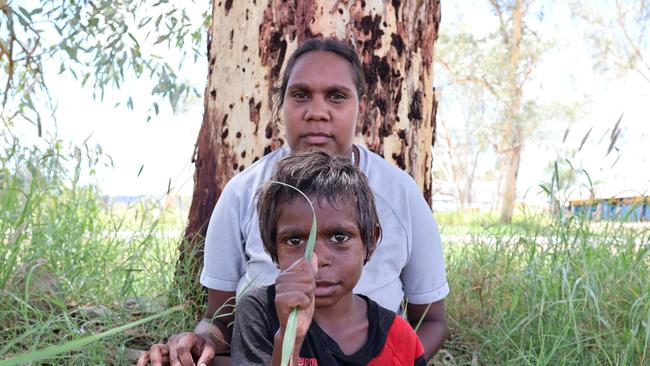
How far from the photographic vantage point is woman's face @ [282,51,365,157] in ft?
7.57

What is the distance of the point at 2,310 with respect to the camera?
2.70m

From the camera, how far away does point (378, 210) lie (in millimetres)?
2459

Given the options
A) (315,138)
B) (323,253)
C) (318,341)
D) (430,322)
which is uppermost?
(315,138)

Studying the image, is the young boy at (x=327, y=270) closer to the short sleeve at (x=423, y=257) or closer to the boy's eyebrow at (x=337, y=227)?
the boy's eyebrow at (x=337, y=227)

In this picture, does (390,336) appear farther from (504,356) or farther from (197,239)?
(197,239)

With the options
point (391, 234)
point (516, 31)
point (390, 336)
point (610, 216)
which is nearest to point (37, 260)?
point (391, 234)

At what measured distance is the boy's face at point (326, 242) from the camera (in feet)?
5.68

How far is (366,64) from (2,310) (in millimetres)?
1698

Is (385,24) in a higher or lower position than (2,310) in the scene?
higher

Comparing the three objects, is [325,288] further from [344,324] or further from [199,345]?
[199,345]

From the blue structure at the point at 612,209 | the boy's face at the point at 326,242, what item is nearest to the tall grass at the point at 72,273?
the boy's face at the point at 326,242

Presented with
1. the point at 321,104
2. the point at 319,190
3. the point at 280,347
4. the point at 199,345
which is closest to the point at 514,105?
the point at 321,104

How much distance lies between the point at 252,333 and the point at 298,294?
547 mm

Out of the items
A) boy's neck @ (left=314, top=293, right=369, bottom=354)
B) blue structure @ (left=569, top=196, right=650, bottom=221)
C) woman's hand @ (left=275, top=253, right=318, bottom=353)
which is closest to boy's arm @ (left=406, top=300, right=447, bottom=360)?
boy's neck @ (left=314, top=293, right=369, bottom=354)
